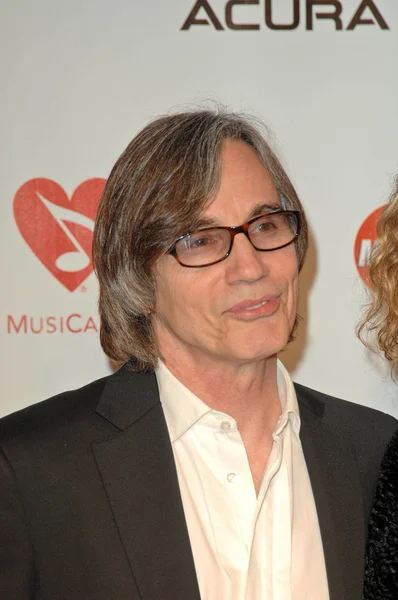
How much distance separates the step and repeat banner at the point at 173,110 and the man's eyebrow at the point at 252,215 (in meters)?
0.79

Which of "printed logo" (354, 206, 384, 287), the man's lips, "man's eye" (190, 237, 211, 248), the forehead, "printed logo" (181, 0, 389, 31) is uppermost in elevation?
"printed logo" (181, 0, 389, 31)

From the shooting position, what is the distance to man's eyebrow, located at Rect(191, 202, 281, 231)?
1.98 meters

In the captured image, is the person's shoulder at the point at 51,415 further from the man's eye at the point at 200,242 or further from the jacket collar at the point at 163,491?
the man's eye at the point at 200,242

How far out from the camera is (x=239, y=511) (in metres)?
1.96

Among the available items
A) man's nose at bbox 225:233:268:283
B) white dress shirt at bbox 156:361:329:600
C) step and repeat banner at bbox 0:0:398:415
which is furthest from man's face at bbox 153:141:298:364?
step and repeat banner at bbox 0:0:398:415

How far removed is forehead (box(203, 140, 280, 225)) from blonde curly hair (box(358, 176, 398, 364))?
260 mm

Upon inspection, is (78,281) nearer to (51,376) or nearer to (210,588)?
(51,376)

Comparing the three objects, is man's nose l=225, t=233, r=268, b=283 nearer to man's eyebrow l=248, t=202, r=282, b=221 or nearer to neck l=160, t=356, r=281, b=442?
man's eyebrow l=248, t=202, r=282, b=221

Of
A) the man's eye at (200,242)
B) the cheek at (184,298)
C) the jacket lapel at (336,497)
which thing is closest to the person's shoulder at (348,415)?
the jacket lapel at (336,497)

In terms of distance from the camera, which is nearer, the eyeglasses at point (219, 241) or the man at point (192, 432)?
the man at point (192, 432)

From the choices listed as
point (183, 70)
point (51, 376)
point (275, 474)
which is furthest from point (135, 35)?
point (275, 474)

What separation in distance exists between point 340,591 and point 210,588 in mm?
275

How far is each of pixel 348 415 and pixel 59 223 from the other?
1.09m

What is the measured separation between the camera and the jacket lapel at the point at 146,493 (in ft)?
5.97
